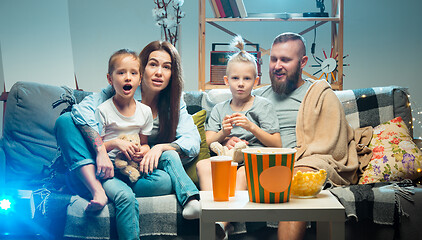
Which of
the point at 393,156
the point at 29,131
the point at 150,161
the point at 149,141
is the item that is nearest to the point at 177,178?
the point at 150,161

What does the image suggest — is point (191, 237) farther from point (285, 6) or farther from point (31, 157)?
point (285, 6)

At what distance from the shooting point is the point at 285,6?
3354mm

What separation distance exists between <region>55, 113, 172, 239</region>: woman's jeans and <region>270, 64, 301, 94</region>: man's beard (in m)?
0.76

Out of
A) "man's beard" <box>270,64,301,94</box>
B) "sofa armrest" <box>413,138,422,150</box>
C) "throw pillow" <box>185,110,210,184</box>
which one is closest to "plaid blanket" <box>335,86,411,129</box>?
"sofa armrest" <box>413,138,422,150</box>

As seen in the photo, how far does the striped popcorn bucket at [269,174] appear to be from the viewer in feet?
3.93

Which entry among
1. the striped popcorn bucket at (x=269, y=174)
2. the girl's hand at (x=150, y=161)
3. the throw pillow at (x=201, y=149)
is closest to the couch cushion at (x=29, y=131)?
the girl's hand at (x=150, y=161)

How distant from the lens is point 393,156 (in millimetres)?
1983

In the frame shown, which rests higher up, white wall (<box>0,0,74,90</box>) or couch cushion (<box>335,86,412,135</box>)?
white wall (<box>0,0,74,90</box>)

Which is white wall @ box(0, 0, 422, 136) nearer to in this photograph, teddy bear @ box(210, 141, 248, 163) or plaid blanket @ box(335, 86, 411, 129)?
plaid blanket @ box(335, 86, 411, 129)

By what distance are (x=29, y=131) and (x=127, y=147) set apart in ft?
1.75

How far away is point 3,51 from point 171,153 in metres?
1.92

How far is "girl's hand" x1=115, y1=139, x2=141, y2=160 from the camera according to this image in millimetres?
1808

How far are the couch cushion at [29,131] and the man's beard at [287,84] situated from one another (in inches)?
39.4

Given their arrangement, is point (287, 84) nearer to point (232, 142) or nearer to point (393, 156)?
point (232, 142)
